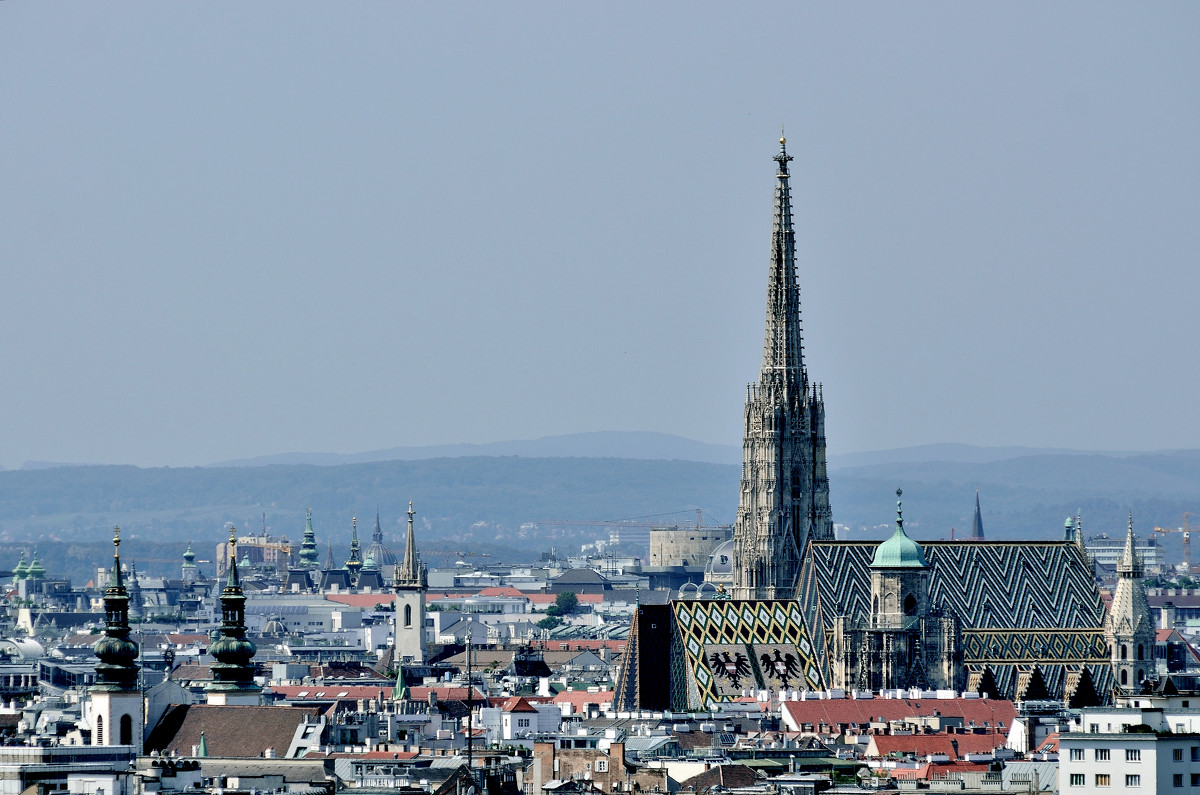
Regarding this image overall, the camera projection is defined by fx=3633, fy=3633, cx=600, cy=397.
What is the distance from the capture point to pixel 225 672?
129 metres

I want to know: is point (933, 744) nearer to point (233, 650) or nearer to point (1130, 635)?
point (233, 650)

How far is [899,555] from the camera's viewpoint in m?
148

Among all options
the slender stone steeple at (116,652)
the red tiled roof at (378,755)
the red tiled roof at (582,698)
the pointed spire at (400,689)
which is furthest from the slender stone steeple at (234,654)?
the pointed spire at (400,689)

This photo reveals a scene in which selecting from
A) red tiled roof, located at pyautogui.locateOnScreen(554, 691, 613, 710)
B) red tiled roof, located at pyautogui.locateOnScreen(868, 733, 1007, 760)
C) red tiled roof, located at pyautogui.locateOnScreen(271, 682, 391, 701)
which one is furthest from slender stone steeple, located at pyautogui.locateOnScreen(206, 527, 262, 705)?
red tiled roof, located at pyautogui.locateOnScreen(271, 682, 391, 701)

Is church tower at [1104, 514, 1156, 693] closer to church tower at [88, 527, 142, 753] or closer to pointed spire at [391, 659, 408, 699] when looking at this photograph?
pointed spire at [391, 659, 408, 699]

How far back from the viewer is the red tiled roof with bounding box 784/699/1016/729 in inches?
5276

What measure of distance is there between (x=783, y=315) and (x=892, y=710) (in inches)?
1363

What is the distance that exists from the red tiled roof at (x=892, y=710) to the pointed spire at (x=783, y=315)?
1187 inches

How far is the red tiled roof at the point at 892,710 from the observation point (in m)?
134

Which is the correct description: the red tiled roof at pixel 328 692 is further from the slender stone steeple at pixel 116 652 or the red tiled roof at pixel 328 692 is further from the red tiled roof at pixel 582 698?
the slender stone steeple at pixel 116 652

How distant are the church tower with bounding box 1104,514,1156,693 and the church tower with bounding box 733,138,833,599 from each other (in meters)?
16.5

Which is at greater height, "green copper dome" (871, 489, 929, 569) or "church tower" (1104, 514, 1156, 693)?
"green copper dome" (871, 489, 929, 569)

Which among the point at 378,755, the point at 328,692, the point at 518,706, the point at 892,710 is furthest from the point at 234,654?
the point at 328,692

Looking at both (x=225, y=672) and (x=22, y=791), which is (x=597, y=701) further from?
(x=22, y=791)
